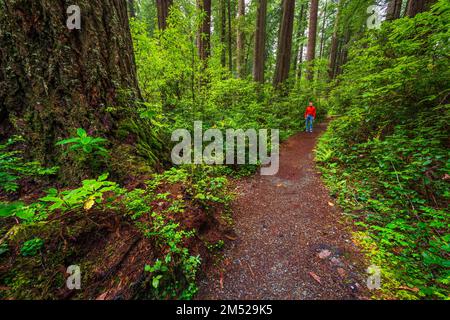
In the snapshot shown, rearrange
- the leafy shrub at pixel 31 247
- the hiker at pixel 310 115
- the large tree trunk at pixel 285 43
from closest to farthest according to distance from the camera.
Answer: the leafy shrub at pixel 31 247 < the hiker at pixel 310 115 < the large tree trunk at pixel 285 43

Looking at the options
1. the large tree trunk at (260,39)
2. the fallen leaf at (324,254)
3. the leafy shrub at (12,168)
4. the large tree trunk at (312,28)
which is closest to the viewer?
the leafy shrub at (12,168)

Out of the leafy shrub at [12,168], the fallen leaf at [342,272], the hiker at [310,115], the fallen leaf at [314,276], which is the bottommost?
the fallen leaf at [314,276]

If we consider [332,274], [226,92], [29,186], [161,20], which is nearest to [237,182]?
[332,274]

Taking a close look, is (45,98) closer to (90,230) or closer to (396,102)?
(90,230)

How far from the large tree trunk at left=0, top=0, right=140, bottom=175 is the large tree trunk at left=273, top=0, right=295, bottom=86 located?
32.6 feet

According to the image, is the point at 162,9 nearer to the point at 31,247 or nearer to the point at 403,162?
the point at 31,247

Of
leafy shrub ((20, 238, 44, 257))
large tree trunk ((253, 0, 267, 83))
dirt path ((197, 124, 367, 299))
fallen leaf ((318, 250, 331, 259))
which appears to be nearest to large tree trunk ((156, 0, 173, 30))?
large tree trunk ((253, 0, 267, 83))

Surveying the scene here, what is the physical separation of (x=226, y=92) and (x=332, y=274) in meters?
6.96

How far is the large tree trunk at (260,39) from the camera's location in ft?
34.5

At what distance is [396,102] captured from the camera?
4785mm

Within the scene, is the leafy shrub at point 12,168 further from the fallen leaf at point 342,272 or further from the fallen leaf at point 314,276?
the fallen leaf at point 342,272

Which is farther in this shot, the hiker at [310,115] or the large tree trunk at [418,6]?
the hiker at [310,115]

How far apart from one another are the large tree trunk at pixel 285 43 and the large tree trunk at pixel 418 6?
Result: 18.1ft

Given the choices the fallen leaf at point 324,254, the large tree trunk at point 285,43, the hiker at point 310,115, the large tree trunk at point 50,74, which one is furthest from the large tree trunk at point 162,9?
the fallen leaf at point 324,254
